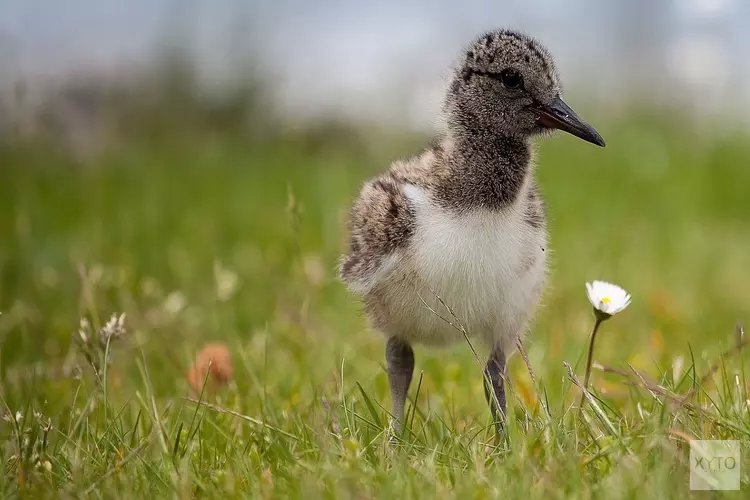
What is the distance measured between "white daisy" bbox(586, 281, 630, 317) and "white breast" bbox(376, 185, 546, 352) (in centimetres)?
22

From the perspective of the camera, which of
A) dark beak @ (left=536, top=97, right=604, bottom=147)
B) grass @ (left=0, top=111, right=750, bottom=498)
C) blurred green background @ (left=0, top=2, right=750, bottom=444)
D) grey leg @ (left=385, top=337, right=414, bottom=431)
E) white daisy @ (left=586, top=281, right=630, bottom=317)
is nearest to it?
grass @ (left=0, top=111, right=750, bottom=498)

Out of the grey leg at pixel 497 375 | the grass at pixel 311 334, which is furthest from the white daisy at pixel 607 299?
the grey leg at pixel 497 375

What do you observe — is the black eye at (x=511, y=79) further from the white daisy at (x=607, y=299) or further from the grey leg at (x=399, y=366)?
the grey leg at (x=399, y=366)

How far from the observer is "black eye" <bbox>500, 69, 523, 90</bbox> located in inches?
106

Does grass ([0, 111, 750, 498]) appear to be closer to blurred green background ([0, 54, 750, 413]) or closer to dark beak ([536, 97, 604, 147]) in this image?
blurred green background ([0, 54, 750, 413])

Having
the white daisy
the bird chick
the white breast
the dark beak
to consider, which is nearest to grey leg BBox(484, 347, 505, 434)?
the bird chick

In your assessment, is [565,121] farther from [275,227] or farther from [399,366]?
[275,227]

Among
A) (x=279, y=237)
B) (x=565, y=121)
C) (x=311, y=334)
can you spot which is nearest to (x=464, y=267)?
(x=565, y=121)

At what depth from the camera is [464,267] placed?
8.49 ft

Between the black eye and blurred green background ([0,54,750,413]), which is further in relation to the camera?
blurred green background ([0,54,750,413])

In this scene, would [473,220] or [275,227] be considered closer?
[473,220]

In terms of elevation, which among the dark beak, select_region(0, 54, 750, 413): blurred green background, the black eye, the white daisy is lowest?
select_region(0, 54, 750, 413): blurred green background

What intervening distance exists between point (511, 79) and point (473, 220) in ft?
1.44

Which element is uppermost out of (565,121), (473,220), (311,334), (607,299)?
(565,121)
